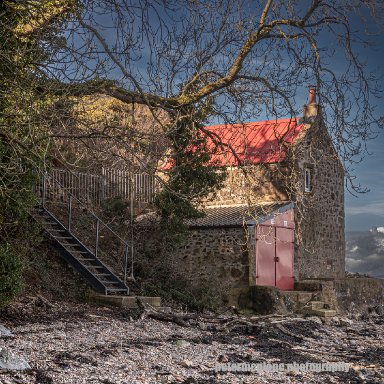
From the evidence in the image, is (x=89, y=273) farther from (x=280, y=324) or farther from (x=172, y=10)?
(x=172, y=10)

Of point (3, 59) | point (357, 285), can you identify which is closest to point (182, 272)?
point (357, 285)

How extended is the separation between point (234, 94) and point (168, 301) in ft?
25.3

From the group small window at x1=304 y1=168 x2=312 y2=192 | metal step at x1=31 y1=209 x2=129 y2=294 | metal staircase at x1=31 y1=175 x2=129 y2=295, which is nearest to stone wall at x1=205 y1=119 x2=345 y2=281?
small window at x1=304 y1=168 x2=312 y2=192

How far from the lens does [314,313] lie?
2042 cm

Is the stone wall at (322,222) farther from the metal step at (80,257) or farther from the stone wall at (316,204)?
the metal step at (80,257)

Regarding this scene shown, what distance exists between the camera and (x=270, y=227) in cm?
1970

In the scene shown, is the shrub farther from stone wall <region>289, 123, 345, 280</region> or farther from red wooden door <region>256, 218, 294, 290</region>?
stone wall <region>289, 123, 345, 280</region>

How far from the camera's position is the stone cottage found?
2109 centimetres

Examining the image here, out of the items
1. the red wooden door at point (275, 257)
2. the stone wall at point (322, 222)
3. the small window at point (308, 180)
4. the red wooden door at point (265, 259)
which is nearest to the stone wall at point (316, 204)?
the stone wall at point (322, 222)

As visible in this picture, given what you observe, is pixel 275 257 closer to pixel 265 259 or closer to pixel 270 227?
pixel 265 259

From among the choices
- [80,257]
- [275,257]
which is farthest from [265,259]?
[80,257]

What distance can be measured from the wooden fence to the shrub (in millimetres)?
8232

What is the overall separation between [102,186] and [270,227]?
7.29m

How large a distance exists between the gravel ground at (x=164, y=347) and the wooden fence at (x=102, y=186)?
7.59m
